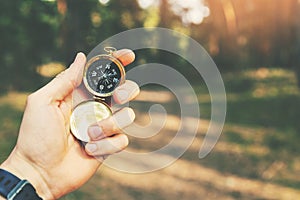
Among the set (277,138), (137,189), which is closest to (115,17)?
(277,138)

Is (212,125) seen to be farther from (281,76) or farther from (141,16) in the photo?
(281,76)

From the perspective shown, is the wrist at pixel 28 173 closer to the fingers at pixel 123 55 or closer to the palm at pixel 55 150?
the palm at pixel 55 150

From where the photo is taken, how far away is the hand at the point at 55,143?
181cm

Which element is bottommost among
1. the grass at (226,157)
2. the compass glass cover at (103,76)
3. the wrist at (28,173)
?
the wrist at (28,173)

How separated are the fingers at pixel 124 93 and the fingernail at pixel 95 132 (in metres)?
0.11

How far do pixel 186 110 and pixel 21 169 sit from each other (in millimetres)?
5829

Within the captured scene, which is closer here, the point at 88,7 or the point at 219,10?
the point at 88,7

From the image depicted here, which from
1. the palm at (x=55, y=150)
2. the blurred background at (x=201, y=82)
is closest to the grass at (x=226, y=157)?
the blurred background at (x=201, y=82)

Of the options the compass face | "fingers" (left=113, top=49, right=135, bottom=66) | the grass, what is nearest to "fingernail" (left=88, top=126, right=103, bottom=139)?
the compass face

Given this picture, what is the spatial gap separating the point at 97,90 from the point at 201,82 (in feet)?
27.0

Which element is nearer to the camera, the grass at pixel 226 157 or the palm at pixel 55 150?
the palm at pixel 55 150

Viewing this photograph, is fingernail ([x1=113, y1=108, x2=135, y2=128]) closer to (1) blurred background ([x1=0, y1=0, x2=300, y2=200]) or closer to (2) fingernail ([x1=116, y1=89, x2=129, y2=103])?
(2) fingernail ([x1=116, y1=89, x2=129, y2=103])

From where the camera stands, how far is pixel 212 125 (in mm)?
6918

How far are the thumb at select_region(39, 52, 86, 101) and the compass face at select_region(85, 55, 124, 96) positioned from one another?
0.11ft
